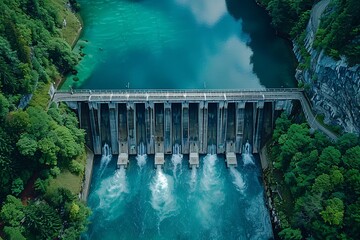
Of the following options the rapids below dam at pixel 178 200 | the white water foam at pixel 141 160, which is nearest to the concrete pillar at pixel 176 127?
the rapids below dam at pixel 178 200

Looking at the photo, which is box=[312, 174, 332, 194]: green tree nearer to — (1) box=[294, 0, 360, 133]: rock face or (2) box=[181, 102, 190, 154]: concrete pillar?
(1) box=[294, 0, 360, 133]: rock face

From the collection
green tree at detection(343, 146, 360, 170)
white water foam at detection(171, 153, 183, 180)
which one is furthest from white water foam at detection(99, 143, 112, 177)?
green tree at detection(343, 146, 360, 170)

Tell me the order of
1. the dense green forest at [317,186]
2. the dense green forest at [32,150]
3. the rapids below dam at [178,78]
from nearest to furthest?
the dense green forest at [317,186]
the dense green forest at [32,150]
the rapids below dam at [178,78]

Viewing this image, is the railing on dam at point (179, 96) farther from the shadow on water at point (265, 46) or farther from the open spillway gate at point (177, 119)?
the shadow on water at point (265, 46)

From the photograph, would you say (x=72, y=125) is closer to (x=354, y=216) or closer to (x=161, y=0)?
(x=354, y=216)

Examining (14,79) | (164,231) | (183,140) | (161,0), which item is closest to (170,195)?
(164,231)
